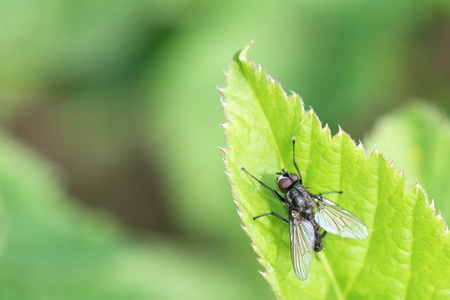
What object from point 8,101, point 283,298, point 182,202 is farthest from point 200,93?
point 283,298

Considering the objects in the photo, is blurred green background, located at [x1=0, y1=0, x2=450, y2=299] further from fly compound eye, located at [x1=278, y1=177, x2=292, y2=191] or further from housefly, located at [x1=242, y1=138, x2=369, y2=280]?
fly compound eye, located at [x1=278, y1=177, x2=292, y2=191]

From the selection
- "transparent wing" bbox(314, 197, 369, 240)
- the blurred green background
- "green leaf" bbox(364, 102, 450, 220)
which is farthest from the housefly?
the blurred green background

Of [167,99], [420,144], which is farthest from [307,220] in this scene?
[167,99]

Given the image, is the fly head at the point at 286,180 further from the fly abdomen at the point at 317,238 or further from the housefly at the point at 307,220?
the fly abdomen at the point at 317,238

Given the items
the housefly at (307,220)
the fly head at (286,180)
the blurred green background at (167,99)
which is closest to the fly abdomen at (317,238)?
the housefly at (307,220)

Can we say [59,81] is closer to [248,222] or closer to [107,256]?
[107,256]

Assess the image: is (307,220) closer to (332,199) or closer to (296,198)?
(296,198)
